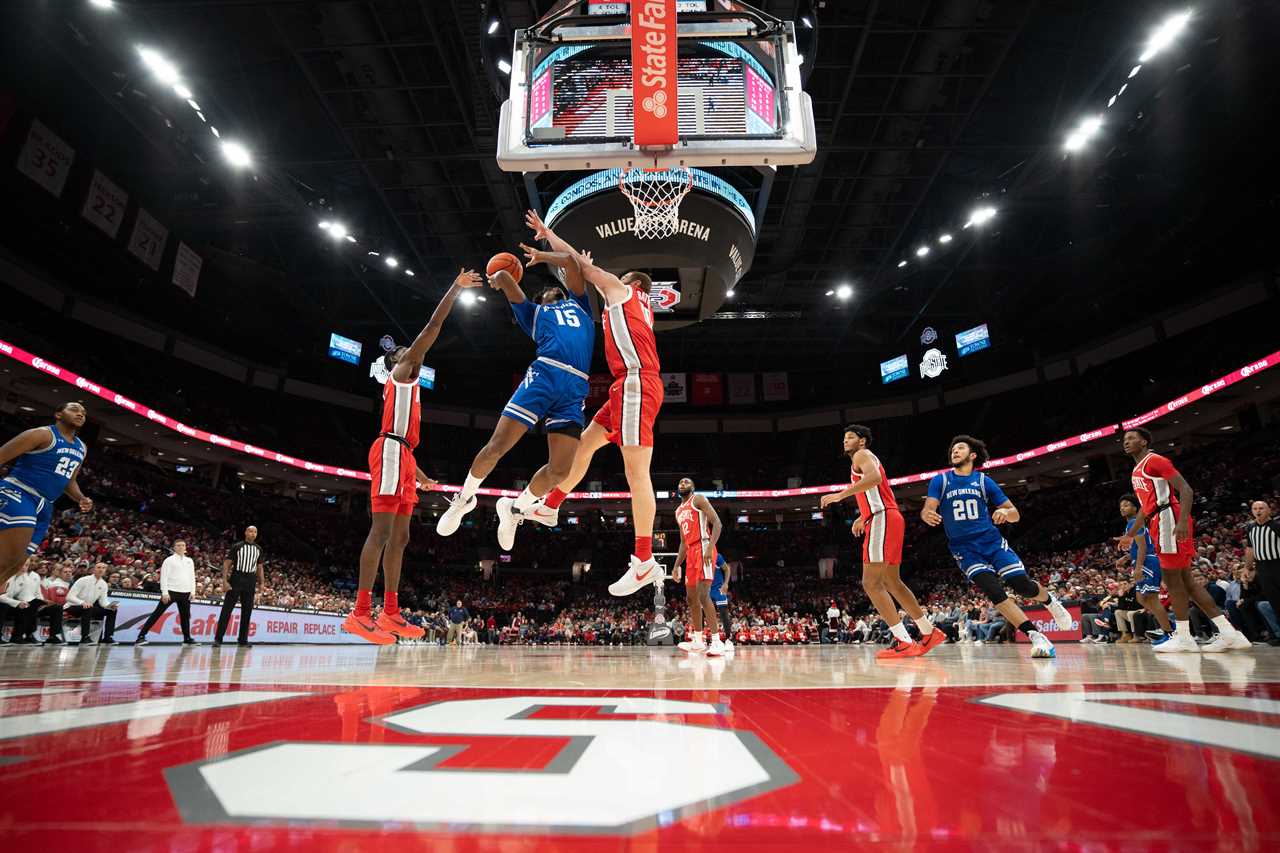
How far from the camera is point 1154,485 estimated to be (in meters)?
6.02

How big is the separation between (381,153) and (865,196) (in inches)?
458

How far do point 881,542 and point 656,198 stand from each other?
5220 millimetres

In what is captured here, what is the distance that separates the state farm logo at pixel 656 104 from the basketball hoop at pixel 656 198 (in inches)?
130

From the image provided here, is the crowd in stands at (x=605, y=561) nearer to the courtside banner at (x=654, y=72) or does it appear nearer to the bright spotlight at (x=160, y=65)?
the bright spotlight at (x=160, y=65)

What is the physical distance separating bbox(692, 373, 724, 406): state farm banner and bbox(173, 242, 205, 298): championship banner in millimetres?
18713

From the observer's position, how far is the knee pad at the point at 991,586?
5.08 meters

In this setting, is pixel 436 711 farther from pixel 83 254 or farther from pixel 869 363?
pixel 869 363

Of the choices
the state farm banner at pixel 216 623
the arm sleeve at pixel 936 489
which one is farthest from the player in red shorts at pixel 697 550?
the state farm banner at pixel 216 623

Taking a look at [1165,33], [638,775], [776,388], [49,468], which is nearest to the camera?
[638,775]

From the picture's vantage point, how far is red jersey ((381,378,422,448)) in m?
4.68

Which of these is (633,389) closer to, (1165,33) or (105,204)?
(1165,33)

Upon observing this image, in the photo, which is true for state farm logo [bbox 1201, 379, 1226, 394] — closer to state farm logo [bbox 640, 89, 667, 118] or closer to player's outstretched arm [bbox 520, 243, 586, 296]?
state farm logo [bbox 640, 89, 667, 118]

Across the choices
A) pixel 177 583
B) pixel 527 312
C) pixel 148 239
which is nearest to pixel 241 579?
pixel 177 583

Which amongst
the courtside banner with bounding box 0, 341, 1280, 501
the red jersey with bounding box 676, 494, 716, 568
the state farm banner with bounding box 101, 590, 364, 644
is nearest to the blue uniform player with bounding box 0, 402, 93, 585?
the red jersey with bounding box 676, 494, 716, 568
